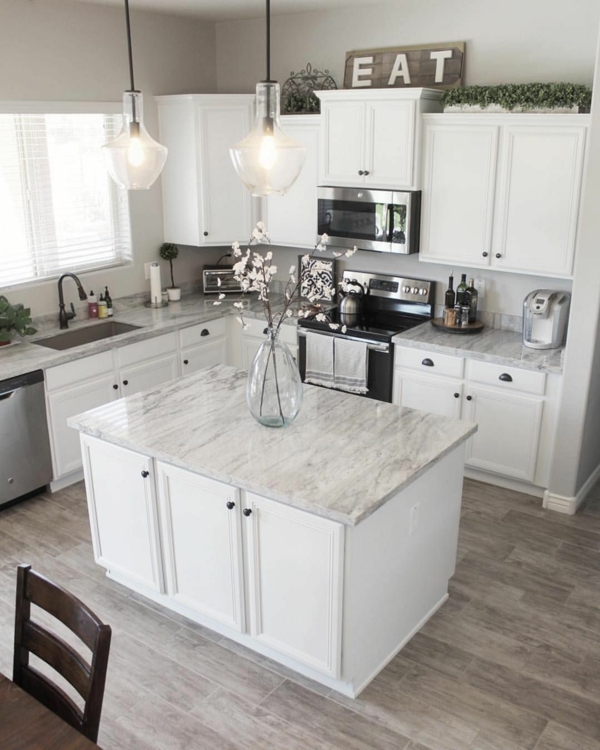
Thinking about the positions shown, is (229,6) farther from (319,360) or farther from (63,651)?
(63,651)

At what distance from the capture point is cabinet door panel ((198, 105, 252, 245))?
5.42m

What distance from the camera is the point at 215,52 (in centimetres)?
593

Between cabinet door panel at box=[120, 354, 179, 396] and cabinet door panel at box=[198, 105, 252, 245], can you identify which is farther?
cabinet door panel at box=[198, 105, 252, 245]

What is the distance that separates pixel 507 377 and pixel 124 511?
2.36 metres

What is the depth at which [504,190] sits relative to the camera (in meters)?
4.50

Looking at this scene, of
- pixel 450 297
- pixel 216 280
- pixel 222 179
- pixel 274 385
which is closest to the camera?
pixel 274 385

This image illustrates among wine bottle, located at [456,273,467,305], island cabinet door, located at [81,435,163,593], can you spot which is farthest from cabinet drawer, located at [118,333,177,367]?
wine bottle, located at [456,273,467,305]

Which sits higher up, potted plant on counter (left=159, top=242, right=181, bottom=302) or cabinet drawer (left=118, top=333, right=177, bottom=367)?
potted plant on counter (left=159, top=242, right=181, bottom=302)

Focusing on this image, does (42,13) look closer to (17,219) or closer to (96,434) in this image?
(17,219)

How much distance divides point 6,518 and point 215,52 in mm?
3830

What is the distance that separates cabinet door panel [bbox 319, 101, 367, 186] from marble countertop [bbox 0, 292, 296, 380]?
107 centimetres

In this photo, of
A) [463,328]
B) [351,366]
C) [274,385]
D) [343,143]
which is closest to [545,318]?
[463,328]

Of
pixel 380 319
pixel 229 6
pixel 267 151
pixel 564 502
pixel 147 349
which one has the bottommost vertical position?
pixel 564 502

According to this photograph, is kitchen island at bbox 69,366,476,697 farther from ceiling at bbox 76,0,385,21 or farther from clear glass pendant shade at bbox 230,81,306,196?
ceiling at bbox 76,0,385,21
